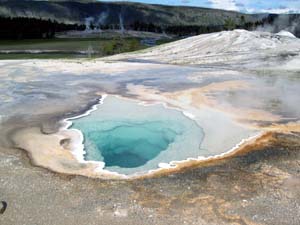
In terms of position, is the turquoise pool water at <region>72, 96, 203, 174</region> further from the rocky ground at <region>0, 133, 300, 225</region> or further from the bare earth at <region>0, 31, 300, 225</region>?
the rocky ground at <region>0, 133, 300, 225</region>

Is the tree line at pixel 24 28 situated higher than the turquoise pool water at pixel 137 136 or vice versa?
the turquoise pool water at pixel 137 136

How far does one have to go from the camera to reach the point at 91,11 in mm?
137750

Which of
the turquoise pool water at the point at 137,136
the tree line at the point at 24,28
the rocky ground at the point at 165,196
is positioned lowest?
the tree line at the point at 24,28

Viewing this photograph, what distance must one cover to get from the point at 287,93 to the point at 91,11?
417 feet

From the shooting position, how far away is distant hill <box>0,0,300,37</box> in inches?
4592

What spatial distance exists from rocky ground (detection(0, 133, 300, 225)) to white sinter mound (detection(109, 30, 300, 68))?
19047 mm

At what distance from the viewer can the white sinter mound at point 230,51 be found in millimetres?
28438

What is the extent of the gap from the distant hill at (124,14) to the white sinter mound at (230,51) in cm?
7353

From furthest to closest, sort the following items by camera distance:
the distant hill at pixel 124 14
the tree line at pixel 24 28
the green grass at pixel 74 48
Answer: the distant hill at pixel 124 14, the tree line at pixel 24 28, the green grass at pixel 74 48

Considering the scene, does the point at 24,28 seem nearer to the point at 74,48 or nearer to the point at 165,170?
the point at 74,48

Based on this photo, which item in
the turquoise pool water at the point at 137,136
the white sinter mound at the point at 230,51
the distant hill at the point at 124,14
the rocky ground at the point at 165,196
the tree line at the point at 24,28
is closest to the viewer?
the rocky ground at the point at 165,196

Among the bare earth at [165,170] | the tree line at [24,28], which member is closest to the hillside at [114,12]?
the tree line at [24,28]

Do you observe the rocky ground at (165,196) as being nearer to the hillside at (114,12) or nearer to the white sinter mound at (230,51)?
the white sinter mound at (230,51)

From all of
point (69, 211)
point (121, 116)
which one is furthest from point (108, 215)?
point (121, 116)
